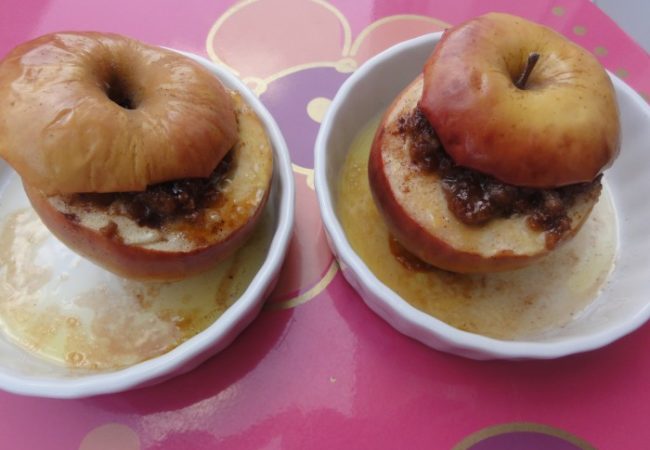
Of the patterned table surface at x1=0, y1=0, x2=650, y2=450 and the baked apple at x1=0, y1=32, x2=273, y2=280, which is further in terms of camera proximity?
the patterned table surface at x1=0, y1=0, x2=650, y2=450

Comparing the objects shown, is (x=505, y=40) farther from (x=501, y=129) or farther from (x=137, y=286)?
(x=137, y=286)

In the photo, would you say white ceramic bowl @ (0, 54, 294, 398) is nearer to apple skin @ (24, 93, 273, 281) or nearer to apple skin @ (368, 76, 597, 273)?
apple skin @ (24, 93, 273, 281)

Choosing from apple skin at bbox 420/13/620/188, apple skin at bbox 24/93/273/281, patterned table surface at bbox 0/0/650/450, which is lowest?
patterned table surface at bbox 0/0/650/450

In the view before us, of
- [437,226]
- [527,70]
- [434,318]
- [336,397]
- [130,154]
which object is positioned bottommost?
[336,397]

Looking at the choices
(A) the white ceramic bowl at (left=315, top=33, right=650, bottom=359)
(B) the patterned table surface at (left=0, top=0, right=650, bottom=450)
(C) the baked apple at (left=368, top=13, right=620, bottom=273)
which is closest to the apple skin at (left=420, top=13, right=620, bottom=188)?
(C) the baked apple at (left=368, top=13, right=620, bottom=273)

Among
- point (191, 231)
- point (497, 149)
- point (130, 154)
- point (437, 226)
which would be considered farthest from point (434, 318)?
point (130, 154)

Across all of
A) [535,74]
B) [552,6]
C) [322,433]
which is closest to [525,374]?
[322,433]

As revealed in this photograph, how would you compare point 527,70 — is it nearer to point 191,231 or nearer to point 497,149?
point 497,149
